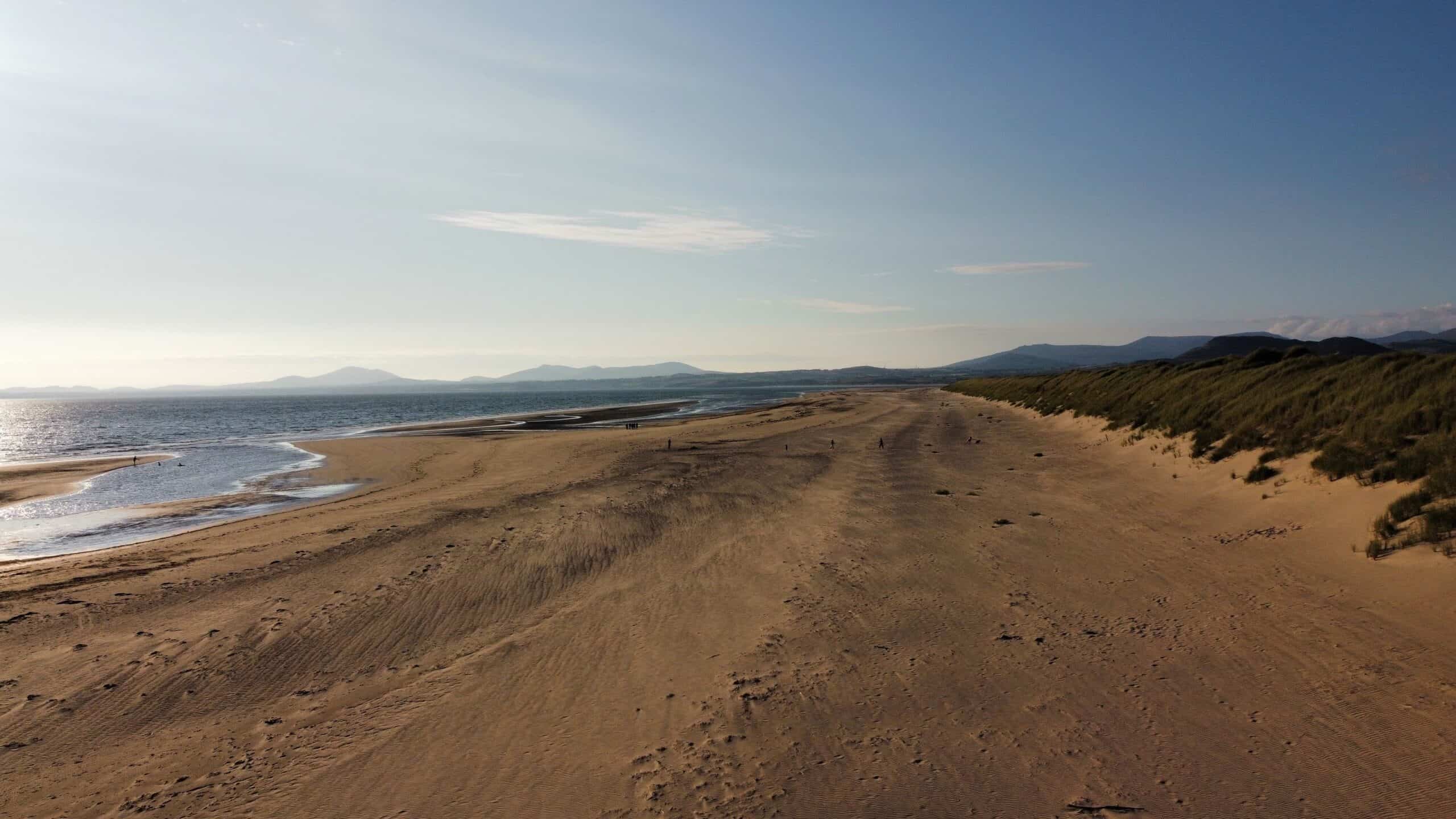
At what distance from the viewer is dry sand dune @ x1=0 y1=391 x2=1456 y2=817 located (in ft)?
16.6

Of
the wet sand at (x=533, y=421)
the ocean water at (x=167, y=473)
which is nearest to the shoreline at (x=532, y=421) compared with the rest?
the wet sand at (x=533, y=421)

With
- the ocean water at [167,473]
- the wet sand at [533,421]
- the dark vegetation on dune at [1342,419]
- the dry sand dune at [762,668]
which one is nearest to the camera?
the dry sand dune at [762,668]

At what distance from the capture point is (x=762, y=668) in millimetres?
7137

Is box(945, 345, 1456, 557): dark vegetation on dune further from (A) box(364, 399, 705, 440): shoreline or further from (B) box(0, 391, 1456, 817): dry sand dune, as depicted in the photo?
(A) box(364, 399, 705, 440): shoreline

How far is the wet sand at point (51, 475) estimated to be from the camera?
2442 centimetres

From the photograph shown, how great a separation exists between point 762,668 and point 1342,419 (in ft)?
49.2

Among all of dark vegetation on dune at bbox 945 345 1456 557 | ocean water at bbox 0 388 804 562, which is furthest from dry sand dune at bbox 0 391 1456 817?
ocean water at bbox 0 388 804 562

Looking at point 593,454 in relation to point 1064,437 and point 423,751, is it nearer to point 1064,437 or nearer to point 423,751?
point 1064,437

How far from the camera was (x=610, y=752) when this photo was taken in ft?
18.4

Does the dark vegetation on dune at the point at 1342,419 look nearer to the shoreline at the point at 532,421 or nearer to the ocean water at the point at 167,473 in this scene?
the ocean water at the point at 167,473

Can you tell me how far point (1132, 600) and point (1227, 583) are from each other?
1559 millimetres

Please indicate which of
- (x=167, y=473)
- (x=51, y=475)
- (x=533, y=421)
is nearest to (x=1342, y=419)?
(x=167, y=473)

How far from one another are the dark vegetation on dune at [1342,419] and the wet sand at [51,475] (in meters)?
37.0

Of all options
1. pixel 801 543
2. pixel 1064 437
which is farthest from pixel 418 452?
pixel 1064 437
